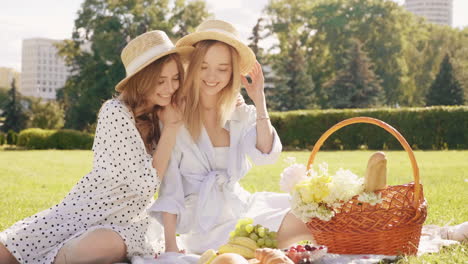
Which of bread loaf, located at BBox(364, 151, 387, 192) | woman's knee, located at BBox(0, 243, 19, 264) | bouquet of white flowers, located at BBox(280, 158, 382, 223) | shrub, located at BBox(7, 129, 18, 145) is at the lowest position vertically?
shrub, located at BBox(7, 129, 18, 145)

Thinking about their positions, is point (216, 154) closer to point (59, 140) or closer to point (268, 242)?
point (268, 242)

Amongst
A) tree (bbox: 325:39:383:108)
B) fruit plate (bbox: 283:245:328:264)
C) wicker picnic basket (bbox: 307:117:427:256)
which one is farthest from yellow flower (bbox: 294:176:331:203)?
tree (bbox: 325:39:383:108)

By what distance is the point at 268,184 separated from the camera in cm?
927

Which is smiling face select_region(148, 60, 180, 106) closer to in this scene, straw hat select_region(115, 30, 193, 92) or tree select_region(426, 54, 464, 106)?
straw hat select_region(115, 30, 193, 92)

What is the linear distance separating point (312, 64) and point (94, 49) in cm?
1576

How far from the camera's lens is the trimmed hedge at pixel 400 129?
19.5 meters

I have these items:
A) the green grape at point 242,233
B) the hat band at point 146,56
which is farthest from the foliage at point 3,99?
the green grape at point 242,233

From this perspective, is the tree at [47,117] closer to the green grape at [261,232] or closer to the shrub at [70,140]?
the shrub at [70,140]

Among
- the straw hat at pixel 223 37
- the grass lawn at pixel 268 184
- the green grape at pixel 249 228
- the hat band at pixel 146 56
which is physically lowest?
the grass lawn at pixel 268 184

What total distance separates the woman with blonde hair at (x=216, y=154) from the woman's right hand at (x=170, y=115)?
209 mm

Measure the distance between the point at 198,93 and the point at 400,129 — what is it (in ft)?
56.8

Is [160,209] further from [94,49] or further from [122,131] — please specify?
[94,49]

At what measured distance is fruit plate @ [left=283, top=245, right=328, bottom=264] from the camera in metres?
3.18

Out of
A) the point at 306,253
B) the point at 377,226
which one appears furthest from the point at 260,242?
the point at 377,226
